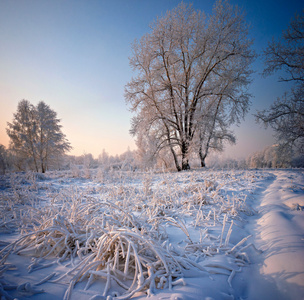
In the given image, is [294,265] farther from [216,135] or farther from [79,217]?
[216,135]

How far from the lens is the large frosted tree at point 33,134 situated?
16.8m

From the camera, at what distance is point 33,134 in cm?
1708

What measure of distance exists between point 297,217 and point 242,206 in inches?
27.1

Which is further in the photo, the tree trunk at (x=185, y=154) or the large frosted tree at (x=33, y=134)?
the large frosted tree at (x=33, y=134)

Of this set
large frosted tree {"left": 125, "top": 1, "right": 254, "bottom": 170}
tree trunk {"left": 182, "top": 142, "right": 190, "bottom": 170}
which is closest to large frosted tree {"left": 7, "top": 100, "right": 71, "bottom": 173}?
large frosted tree {"left": 125, "top": 1, "right": 254, "bottom": 170}

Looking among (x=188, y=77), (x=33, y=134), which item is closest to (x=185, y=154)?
(x=188, y=77)

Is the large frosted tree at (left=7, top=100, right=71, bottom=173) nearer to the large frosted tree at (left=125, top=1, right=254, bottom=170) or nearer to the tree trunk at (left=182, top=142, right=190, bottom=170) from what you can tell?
the large frosted tree at (left=125, top=1, right=254, bottom=170)

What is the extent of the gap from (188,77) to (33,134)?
19.2 meters

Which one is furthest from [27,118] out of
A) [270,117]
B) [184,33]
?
[270,117]

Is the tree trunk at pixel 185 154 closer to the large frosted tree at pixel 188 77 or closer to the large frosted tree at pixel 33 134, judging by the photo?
the large frosted tree at pixel 188 77

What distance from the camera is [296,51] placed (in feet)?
31.4

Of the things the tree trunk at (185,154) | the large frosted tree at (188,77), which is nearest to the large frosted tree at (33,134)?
the large frosted tree at (188,77)

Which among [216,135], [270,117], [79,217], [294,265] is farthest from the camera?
[216,135]

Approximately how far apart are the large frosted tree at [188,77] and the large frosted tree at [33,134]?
13.4m
